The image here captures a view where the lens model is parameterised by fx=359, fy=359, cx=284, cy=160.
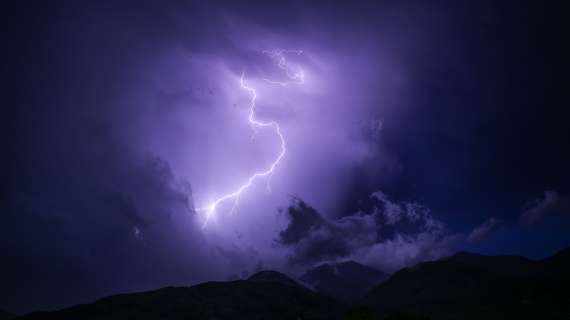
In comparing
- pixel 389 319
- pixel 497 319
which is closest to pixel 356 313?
pixel 389 319

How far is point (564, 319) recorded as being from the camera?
18712 cm

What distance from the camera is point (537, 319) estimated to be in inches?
7579

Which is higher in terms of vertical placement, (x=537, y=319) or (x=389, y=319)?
(x=537, y=319)

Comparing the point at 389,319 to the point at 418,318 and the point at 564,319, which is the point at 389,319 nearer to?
the point at 418,318

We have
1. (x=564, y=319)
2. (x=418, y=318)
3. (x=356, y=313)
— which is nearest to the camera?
(x=418, y=318)

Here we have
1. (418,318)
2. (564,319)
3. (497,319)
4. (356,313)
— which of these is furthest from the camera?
(497,319)

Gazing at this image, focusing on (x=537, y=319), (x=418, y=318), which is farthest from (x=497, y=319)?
(x=418, y=318)

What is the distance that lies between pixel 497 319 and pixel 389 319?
168832 millimetres

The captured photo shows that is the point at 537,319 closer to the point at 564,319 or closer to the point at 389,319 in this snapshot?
the point at 564,319

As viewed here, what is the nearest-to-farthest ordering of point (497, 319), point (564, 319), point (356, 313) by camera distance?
point (356, 313) → point (564, 319) → point (497, 319)

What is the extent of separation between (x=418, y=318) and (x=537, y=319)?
172 meters

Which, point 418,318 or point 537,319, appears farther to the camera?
point 537,319

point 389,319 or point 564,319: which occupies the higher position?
point 564,319

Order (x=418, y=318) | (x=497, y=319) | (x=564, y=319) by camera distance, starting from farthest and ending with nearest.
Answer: (x=497, y=319) < (x=564, y=319) < (x=418, y=318)
